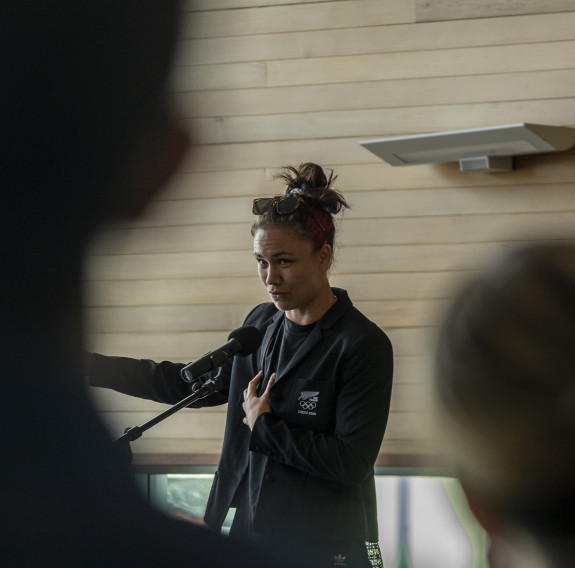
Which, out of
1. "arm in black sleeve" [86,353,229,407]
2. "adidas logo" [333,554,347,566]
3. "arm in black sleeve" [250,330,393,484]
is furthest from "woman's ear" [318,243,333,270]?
"adidas logo" [333,554,347,566]

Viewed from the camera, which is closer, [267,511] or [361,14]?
[267,511]

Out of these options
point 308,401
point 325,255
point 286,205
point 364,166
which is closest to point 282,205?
point 286,205

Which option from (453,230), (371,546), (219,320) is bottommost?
(371,546)

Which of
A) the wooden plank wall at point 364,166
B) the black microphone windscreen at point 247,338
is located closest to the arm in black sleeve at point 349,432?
the black microphone windscreen at point 247,338

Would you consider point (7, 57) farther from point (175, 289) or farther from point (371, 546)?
point (175, 289)

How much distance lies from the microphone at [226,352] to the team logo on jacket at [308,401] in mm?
173

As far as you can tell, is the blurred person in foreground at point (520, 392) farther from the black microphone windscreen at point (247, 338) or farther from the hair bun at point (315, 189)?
the hair bun at point (315, 189)

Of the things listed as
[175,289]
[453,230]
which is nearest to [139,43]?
[453,230]

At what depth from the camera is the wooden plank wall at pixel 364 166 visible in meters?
3.63

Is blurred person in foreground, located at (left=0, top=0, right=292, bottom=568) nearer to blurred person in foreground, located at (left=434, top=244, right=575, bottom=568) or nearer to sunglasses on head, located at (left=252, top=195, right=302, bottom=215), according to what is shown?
blurred person in foreground, located at (left=434, top=244, right=575, bottom=568)

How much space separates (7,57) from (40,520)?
0.24 metres

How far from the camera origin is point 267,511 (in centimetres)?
218

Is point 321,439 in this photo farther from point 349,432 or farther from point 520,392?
point 520,392

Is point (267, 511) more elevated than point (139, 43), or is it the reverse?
point (139, 43)
